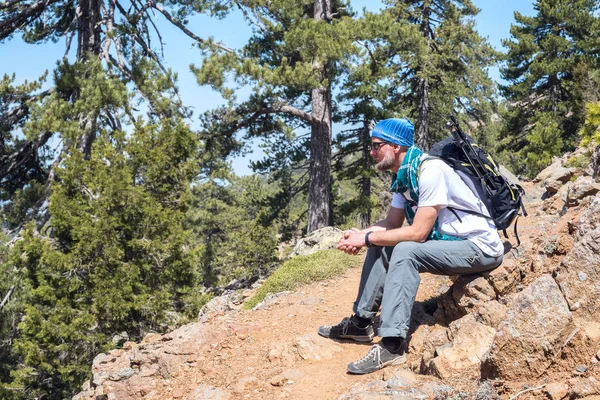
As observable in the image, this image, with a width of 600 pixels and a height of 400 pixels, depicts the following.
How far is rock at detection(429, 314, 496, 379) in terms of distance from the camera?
3148mm

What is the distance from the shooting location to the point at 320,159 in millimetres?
15383

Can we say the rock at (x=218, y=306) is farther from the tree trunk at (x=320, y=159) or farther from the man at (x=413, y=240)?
the tree trunk at (x=320, y=159)

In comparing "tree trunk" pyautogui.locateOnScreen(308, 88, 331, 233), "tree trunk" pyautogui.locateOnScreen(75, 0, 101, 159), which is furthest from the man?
"tree trunk" pyautogui.locateOnScreen(75, 0, 101, 159)

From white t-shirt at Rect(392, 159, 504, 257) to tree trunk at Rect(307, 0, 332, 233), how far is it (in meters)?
11.3

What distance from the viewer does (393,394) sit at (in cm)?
296

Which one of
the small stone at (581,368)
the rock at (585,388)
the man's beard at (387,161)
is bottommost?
the rock at (585,388)

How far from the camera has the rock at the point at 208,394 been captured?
375cm

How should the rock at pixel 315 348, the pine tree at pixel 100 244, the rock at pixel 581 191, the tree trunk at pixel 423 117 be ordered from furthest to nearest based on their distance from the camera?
the tree trunk at pixel 423 117, the pine tree at pixel 100 244, the rock at pixel 581 191, the rock at pixel 315 348

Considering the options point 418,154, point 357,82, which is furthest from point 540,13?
point 418,154

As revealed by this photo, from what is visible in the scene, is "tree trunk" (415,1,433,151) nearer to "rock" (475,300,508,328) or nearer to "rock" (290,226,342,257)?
"rock" (290,226,342,257)

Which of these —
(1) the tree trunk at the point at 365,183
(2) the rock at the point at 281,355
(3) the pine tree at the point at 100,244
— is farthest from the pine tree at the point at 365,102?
(2) the rock at the point at 281,355

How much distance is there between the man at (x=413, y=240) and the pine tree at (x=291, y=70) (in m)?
8.71

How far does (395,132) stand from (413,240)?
2.76 feet

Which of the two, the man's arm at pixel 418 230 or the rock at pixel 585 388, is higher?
the man's arm at pixel 418 230
